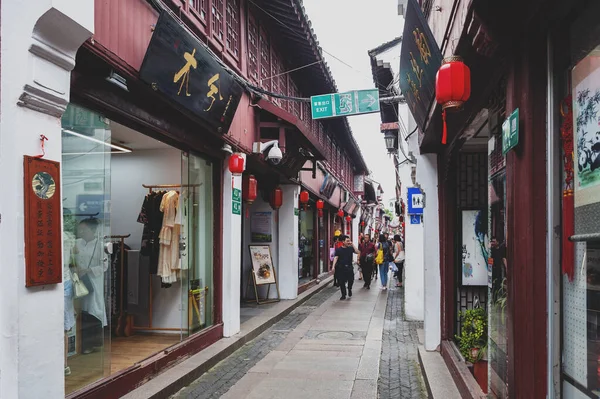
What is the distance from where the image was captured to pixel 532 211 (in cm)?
329

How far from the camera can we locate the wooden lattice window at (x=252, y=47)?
409 inches

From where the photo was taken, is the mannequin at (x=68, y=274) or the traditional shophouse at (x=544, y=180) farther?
the mannequin at (x=68, y=274)

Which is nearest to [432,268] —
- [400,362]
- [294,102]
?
[400,362]

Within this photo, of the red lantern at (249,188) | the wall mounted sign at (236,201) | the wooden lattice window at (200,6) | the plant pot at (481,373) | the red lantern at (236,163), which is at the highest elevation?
the wooden lattice window at (200,6)

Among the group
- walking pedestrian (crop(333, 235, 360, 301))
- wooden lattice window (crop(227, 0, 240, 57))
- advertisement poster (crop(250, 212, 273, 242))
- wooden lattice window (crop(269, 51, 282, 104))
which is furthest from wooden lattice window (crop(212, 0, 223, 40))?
walking pedestrian (crop(333, 235, 360, 301))

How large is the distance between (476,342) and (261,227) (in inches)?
349

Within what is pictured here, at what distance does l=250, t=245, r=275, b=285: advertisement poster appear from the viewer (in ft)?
42.8

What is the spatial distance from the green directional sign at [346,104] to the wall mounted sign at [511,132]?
6638 millimetres

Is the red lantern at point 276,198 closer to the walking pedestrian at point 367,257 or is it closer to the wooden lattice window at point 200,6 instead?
the wooden lattice window at point 200,6

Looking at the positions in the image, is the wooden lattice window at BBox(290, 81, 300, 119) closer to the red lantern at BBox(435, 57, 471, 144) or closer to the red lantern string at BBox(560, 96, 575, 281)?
the red lantern at BBox(435, 57, 471, 144)

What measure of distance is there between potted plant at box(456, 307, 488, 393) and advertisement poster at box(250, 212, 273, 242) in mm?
8397

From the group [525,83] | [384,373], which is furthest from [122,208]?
[525,83]

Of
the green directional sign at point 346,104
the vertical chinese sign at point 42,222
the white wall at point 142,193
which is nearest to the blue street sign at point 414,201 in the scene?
the green directional sign at point 346,104

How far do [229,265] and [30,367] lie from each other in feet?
16.5
